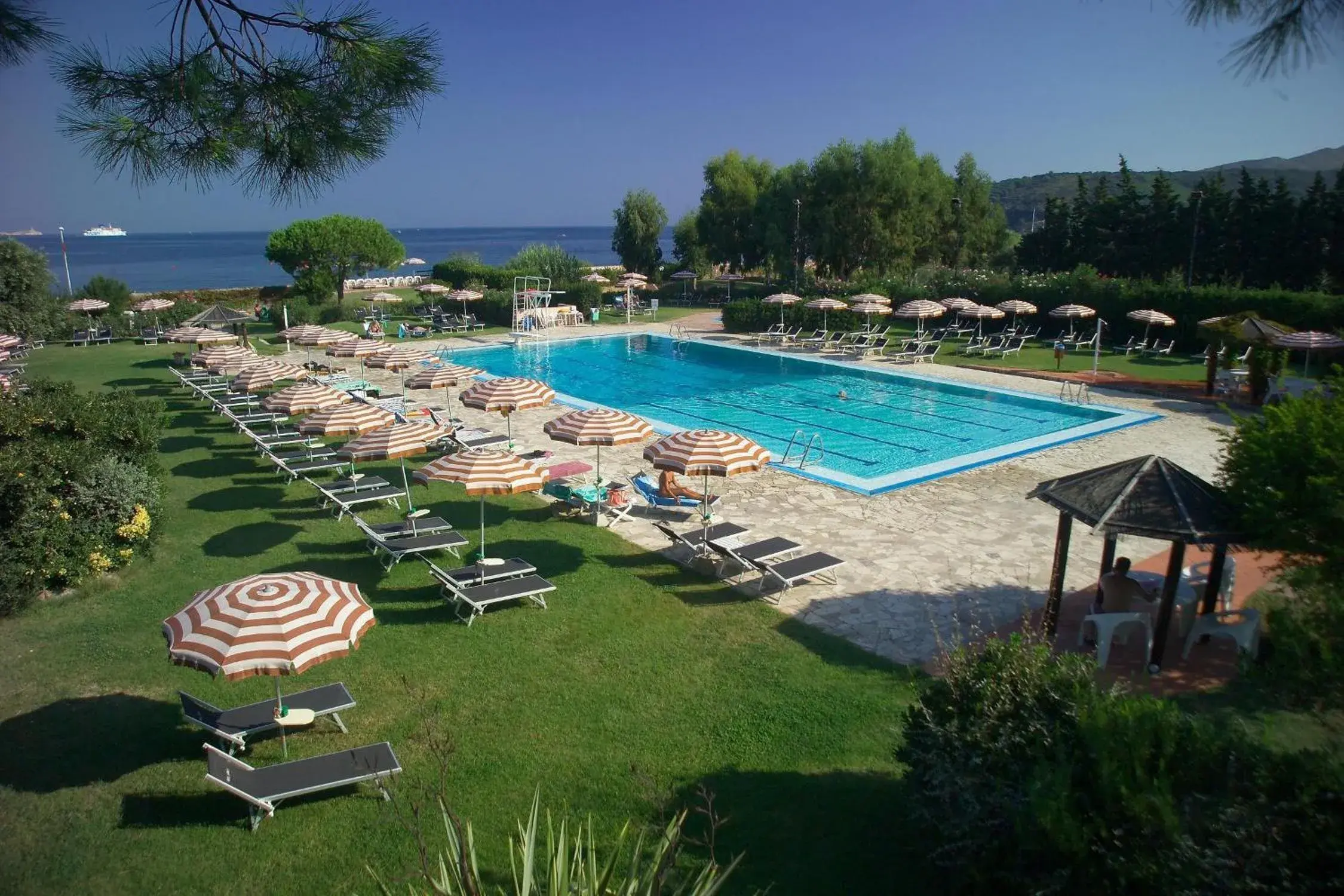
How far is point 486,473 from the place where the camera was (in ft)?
34.3

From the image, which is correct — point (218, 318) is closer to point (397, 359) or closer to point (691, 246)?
point (397, 359)

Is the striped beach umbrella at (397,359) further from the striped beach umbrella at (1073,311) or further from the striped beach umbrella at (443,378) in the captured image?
the striped beach umbrella at (1073,311)

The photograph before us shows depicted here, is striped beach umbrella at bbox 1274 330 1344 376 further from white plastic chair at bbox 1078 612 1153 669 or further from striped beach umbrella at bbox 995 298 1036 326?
white plastic chair at bbox 1078 612 1153 669

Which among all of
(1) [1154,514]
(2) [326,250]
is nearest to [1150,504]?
(1) [1154,514]

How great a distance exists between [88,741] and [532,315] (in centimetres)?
2967

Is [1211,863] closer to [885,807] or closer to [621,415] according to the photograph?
[885,807]

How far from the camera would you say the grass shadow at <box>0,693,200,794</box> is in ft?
21.8

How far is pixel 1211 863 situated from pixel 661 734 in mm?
4315

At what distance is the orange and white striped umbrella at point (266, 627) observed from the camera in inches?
248

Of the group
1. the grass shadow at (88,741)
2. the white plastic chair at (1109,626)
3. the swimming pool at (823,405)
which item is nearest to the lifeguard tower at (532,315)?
the swimming pool at (823,405)

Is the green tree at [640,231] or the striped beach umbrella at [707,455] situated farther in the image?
the green tree at [640,231]

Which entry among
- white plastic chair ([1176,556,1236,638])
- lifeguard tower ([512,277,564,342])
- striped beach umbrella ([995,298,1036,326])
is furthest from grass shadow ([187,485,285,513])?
striped beach umbrella ([995,298,1036,326])

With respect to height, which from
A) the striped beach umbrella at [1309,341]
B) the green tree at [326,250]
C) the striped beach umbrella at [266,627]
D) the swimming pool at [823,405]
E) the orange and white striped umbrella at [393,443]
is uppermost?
the green tree at [326,250]

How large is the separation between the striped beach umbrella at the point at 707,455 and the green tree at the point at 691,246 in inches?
1696
